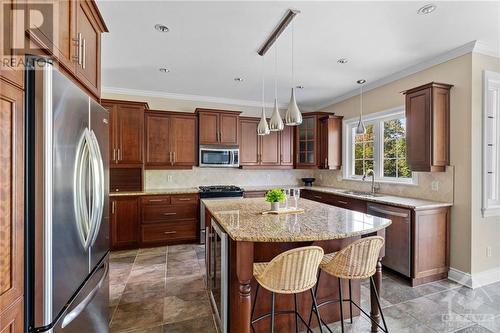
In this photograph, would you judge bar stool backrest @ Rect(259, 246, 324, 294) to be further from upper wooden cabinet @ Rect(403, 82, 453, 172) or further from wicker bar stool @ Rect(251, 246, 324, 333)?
upper wooden cabinet @ Rect(403, 82, 453, 172)

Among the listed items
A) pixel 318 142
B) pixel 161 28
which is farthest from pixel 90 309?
pixel 318 142

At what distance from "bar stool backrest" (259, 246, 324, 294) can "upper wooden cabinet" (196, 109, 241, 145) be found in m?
3.43

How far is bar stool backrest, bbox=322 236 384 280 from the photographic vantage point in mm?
1705

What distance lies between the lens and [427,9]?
2191mm

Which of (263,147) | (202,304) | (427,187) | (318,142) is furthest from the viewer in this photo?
(263,147)

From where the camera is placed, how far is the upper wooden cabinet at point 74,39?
48.2 inches

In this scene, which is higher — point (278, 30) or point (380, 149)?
point (278, 30)

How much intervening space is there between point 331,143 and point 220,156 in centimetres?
221

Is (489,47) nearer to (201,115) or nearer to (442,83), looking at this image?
(442,83)

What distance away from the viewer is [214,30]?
99.8 inches

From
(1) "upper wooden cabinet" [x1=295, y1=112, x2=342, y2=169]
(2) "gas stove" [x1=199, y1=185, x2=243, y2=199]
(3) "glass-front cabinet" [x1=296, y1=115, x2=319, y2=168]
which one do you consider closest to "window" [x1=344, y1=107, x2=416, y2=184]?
(1) "upper wooden cabinet" [x1=295, y1=112, x2=342, y2=169]

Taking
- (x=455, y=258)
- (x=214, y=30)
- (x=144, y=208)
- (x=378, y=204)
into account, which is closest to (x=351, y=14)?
(x=214, y=30)

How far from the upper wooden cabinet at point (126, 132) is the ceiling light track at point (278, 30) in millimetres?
2350

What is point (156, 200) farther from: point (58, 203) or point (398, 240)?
point (398, 240)
